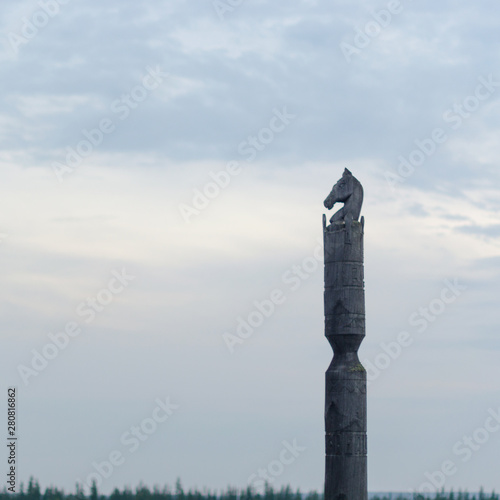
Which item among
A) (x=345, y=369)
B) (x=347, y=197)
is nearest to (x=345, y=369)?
(x=345, y=369)

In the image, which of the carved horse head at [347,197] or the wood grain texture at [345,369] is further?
the carved horse head at [347,197]

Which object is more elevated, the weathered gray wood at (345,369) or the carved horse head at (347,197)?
the carved horse head at (347,197)

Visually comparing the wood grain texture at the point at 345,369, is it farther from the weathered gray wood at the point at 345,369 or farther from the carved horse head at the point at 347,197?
the carved horse head at the point at 347,197

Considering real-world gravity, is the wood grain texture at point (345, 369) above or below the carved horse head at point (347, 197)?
below

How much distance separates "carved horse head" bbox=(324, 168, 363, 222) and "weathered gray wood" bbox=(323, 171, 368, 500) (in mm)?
258

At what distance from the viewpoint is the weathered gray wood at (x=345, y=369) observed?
2136 centimetres

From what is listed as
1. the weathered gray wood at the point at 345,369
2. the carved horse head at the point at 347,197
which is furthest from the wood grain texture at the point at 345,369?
the carved horse head at the point at 347,197

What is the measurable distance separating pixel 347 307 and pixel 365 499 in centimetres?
435

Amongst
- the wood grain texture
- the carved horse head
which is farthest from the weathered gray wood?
the carved horse head

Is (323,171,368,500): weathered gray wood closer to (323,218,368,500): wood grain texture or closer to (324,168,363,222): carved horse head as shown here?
(323,218,368,500): wood grain texture

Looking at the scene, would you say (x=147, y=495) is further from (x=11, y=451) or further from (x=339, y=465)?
(x=339, y=465)

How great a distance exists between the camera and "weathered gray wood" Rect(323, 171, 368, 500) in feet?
70.1

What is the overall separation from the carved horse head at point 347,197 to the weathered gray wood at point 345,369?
0.26m

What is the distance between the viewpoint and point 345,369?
71.4 feet
